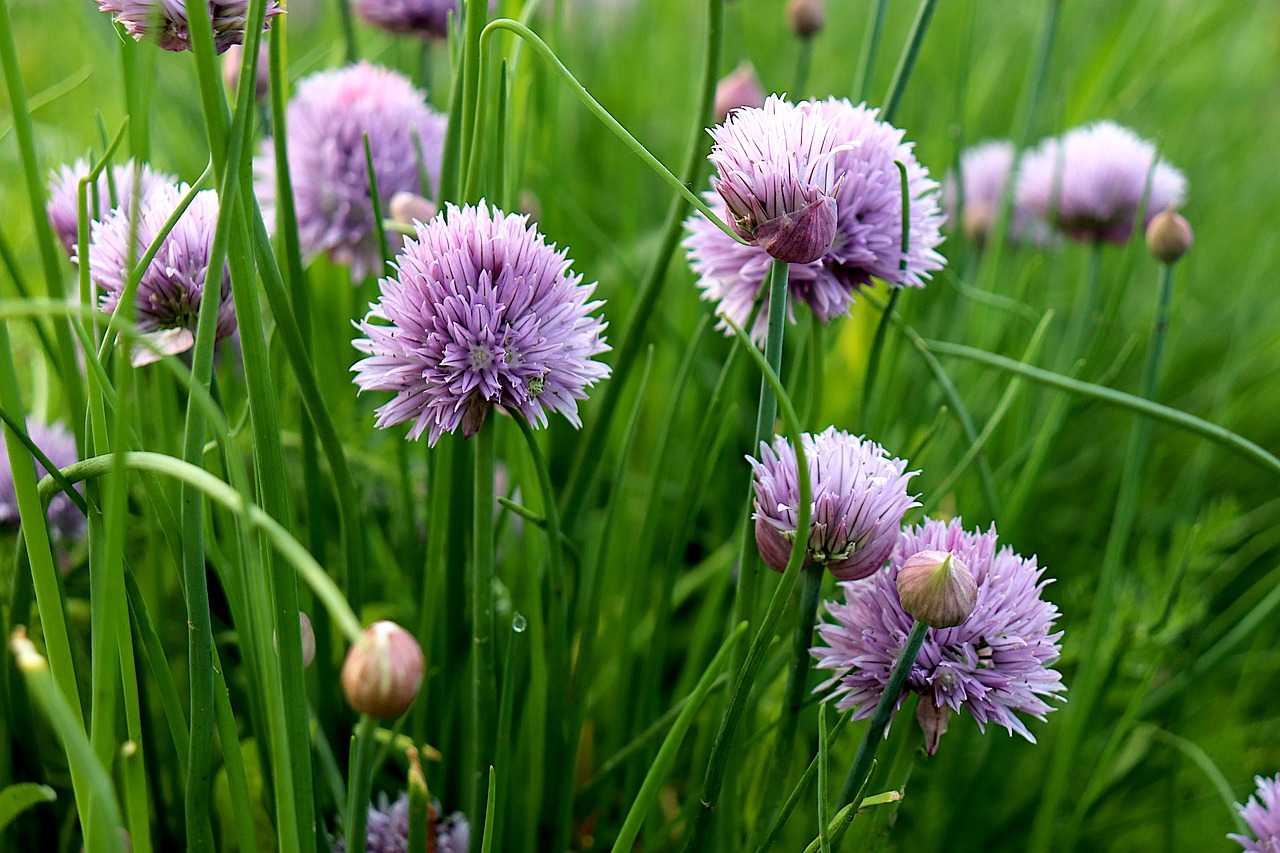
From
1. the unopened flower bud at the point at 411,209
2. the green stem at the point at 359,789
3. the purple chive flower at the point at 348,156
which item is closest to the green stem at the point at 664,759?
the green stem at the point at 359,789

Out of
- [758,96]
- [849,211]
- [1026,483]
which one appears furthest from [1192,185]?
[849,211]

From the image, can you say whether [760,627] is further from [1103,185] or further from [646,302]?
[1103,185]

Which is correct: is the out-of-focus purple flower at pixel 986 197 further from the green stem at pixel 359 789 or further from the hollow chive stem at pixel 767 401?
the green stem at pixel 359 789

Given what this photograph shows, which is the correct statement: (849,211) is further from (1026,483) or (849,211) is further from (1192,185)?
(1192,185)

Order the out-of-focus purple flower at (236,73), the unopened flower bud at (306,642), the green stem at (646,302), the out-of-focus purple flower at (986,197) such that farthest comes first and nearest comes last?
the out-of-focus purple flower at (986,197) < the out-of-focus purple flower at (236,73) < the green stem at (646,302) < the unopened flower bud at (306,642)

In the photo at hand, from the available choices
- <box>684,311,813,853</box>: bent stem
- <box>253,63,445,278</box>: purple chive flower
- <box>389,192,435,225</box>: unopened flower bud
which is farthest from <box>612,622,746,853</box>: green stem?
<box>253,63,445,278</box>: purple chive flower

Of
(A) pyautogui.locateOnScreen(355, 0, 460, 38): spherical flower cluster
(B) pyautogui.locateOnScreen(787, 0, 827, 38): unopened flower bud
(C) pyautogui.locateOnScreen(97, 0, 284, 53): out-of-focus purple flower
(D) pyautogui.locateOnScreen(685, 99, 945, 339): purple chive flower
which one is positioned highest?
(B) pyautogui.locateOnScreen(787, 0, 827, 38): unopened flower bud

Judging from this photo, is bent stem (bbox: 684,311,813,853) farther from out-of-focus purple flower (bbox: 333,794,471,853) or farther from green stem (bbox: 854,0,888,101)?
green stem (bbox: 854,0,888,101)
